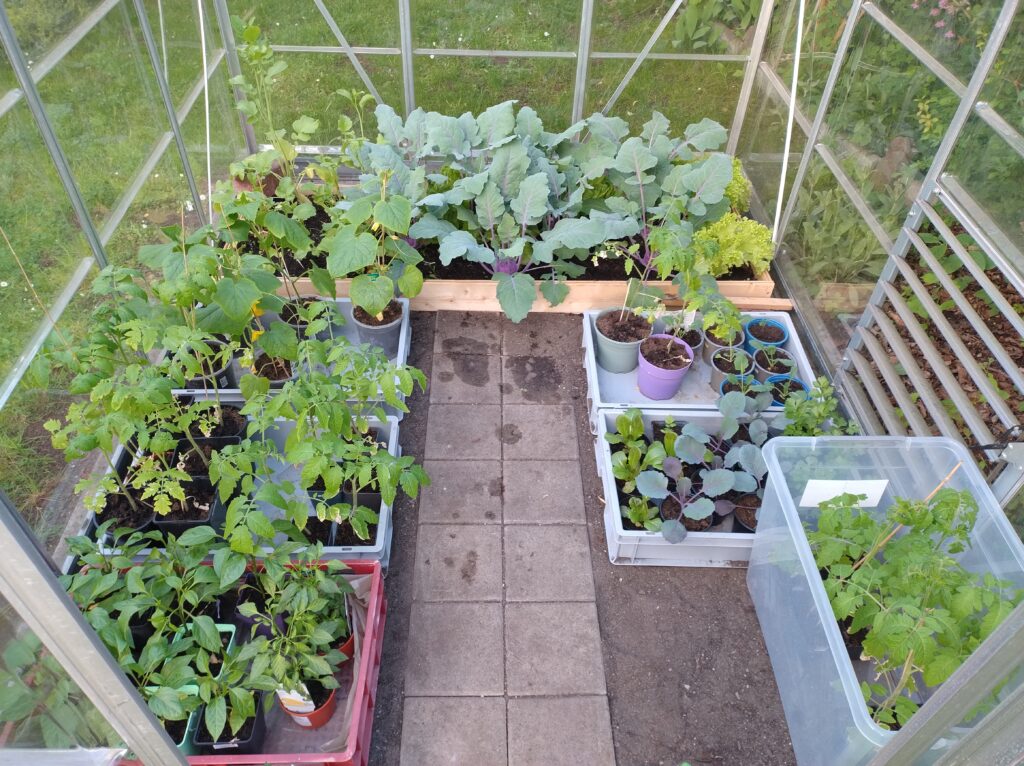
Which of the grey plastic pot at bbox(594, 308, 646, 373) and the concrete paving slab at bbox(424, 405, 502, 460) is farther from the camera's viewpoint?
the grey plastic pot at bbox(594, 308, 646, 373)

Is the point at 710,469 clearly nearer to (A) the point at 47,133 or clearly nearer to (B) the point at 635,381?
(B) the point at 635,381

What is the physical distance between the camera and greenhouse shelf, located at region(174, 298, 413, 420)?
3.17 meters

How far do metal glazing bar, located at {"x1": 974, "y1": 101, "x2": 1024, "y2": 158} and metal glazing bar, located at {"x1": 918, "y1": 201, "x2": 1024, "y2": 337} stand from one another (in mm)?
346

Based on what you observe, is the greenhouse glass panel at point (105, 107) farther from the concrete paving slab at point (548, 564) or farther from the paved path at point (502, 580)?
the concrete paving slab at point (548, 564)

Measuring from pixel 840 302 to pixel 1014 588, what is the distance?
5.48 feet

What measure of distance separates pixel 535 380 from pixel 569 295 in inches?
21.2

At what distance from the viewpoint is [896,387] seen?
289 cm

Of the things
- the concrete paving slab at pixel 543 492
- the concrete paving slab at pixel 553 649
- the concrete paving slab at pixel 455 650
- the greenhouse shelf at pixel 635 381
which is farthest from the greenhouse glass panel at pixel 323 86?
the concrete paving slab at pixel 553 649

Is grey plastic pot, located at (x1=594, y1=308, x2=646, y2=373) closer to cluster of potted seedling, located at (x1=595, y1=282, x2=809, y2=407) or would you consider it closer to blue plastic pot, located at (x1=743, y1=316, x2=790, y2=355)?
cluster of potted seedling, located at (x1=595, y1=282, x2=809, y2=407)

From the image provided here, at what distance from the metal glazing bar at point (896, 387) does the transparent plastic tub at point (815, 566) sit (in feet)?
1.10

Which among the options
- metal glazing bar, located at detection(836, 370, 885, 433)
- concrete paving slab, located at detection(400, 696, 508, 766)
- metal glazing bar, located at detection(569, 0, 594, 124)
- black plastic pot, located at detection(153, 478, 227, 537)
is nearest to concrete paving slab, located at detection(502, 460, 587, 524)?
concrete paving slab, located at detection(400, 696, 508, 766)

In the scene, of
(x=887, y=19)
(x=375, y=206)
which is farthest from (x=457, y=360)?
(x=887, y=19)

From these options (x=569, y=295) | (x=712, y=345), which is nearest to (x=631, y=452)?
(x=712, y=345)

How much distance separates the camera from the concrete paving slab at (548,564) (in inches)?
110
